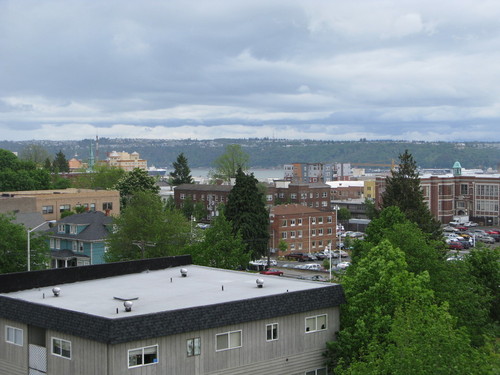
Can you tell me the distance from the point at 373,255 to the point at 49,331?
49.2 ft

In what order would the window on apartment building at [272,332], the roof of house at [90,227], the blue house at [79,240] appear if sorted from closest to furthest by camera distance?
the window on apartment building at [272,332]
the blue house at [79,240]
the roof of house at [90,227]

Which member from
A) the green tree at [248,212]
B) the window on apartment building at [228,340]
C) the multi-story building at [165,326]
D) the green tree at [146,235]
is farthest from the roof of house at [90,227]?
the window on apartment building at [228,340]

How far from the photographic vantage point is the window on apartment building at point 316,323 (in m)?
31.3

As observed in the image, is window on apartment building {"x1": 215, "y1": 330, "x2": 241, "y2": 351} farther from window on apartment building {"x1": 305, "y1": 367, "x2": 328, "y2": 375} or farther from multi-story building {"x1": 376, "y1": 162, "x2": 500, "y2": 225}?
multi-story building {"x1": 376, "y1": 162, "x2": 500, "y2": 225}

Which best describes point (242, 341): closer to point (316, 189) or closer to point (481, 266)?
point (481, 266)

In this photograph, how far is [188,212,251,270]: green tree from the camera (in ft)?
181

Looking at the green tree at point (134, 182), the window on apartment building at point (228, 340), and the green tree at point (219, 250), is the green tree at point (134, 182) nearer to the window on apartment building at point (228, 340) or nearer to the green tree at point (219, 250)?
the green tree at point (219, 250)

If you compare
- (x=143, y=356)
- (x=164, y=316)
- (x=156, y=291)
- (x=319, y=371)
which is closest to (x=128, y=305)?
(x=164, y=316)

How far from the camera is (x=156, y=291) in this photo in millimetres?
33375

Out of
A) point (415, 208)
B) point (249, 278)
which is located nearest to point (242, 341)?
point (249, 278)

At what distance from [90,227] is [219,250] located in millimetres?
25283

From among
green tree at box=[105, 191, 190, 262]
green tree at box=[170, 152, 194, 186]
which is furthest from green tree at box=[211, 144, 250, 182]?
green tree at box=[105, 191, 190, 262]

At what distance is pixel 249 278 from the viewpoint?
3716 cm

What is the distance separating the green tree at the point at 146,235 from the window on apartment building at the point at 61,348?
33.5m
